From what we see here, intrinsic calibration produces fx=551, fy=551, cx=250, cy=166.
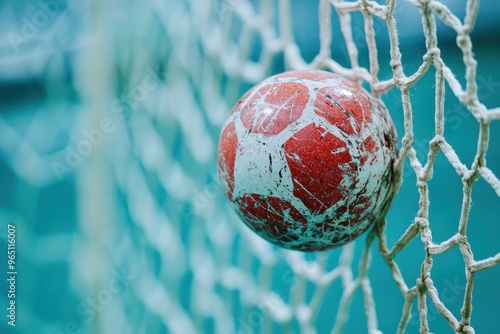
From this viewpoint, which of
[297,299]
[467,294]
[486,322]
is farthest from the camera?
[486,322]

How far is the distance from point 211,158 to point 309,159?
944mm

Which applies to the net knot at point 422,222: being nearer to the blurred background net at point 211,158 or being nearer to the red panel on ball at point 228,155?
the blurred background net at point 211,158

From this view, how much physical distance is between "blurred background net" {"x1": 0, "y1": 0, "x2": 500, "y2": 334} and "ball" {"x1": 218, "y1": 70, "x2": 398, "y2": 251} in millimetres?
54

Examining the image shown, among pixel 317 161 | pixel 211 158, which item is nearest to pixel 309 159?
pixel 317 161

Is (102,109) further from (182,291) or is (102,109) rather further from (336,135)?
(182,291)

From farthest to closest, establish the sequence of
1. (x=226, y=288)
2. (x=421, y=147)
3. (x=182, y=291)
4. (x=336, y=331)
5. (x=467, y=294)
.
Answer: (x=182, y=291) < (x=226, y=288) < (x=336, y=331) < (x=421, y=147) < (x=467, y=294)

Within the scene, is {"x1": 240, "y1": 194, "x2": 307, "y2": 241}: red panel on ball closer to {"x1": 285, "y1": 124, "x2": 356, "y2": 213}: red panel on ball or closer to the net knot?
{"x1": 285, "y1": 124, "x2": 356, "y2": 213}: red panel on ball

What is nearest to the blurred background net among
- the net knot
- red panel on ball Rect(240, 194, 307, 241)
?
the net knot

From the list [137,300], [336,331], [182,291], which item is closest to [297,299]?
[336,331]

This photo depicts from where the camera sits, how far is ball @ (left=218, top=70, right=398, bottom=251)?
2.04 ft

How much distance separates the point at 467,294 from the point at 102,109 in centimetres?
114

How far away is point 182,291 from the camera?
2.73 m

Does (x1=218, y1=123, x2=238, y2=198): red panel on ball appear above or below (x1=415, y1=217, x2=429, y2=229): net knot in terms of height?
above

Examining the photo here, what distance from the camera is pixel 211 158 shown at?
1544 mm
